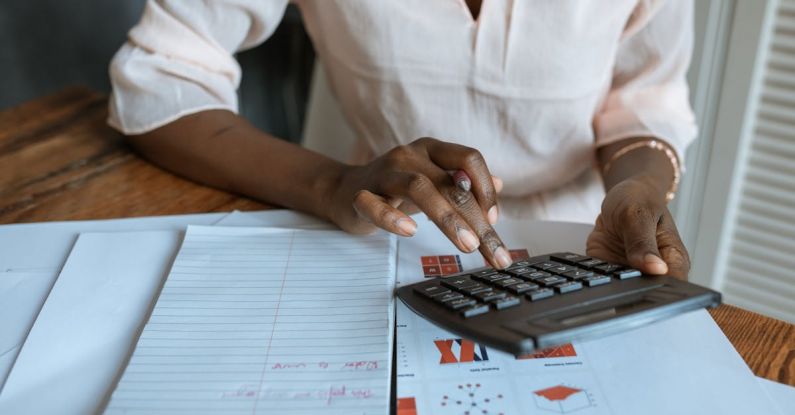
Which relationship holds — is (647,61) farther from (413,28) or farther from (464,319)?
(464,319)

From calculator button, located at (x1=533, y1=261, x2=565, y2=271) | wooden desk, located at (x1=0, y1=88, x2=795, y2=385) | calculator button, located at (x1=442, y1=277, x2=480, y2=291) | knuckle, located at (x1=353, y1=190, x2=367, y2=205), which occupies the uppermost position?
calculator button, located at (x1=533, y1=261, x2=565, y2=271)

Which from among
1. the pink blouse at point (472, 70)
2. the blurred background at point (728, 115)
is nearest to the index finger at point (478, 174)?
the pink blouse at point (472, 70)

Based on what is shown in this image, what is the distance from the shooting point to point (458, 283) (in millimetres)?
529

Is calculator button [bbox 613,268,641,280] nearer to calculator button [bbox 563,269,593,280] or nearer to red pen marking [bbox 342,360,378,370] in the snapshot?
calculator button [bbox 563,269,593,280]

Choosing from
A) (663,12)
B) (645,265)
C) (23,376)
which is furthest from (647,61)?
(23,376)

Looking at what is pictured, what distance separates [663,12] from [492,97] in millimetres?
219

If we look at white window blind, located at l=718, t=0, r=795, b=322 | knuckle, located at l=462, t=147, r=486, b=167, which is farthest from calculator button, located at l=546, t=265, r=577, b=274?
white window blind, located at l=718, t=0, r=795, b=322

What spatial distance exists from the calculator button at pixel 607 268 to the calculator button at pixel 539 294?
0.18ft

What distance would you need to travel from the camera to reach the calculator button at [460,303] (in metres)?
0.48

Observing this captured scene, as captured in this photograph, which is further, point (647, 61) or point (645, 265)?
point (647, 61)

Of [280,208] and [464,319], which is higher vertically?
[464,319]

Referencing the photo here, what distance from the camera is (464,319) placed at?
1.55 feet

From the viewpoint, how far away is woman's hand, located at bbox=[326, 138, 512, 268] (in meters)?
0.58

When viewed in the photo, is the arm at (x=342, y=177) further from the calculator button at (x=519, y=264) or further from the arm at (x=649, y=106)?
the arm at (x=649, y=106)
